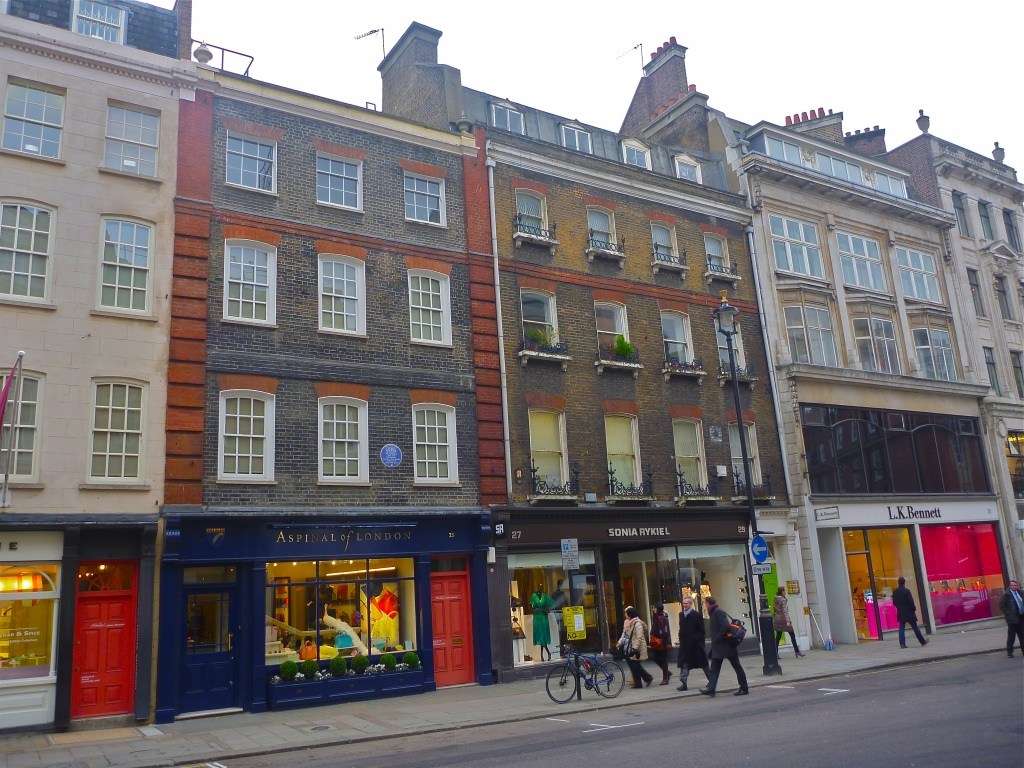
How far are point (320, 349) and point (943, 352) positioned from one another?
24.9 meters

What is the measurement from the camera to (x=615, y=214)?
2520 centimetres

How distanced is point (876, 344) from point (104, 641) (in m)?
26.1

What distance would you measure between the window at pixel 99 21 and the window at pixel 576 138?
12951mm

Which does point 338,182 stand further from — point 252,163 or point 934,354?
point 934,354

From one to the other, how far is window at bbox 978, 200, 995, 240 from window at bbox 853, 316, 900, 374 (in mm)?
9296

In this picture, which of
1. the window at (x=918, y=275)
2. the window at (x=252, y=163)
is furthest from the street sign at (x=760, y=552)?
the window at (x=918, y=275)

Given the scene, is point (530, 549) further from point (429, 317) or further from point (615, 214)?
point (615, 214)

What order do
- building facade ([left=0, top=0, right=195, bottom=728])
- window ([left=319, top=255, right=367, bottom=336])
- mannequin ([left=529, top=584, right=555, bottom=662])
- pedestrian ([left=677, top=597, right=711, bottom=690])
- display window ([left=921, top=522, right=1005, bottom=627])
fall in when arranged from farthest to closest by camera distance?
1. display window ([left=921, top=522, right=1005, bottom=627])
2. mannequin ([left=529, top=584, right=555, bottom=662])
3. window ([left=319, top=255, right=367, bottom=336])
4. pedestrian ([left=677, top=597, right=711, bottom=690])
5. building facade ([left=0, top=0, right=195, bottom=728])

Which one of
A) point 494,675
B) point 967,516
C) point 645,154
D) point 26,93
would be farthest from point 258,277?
point 967,516

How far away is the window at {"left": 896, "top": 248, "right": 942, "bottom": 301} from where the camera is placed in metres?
32.3

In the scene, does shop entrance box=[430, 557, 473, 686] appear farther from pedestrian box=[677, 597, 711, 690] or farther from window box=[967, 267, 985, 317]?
window box=[967, 267, 985, 317]

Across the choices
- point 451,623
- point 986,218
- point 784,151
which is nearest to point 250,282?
point 451,623

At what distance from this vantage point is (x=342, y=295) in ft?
65.1

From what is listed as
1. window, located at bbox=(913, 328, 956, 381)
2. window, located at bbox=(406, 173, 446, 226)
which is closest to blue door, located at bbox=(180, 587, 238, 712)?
window, located at bbox=(406, 173, 446, 226)
